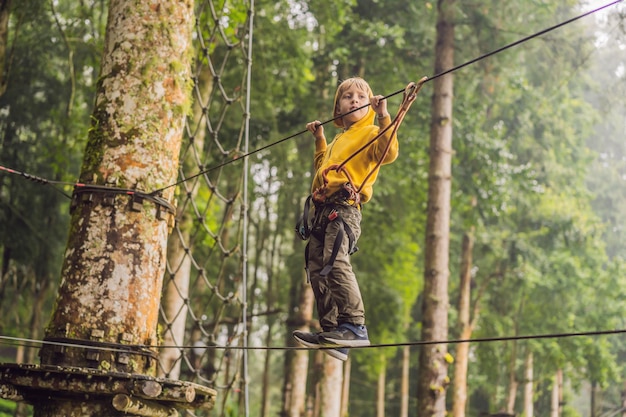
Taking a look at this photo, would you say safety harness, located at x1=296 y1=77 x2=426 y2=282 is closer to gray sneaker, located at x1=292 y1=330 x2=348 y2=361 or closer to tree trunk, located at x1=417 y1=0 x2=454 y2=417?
gray sneaker, located at x1=292 y1=330 x2=348 y2=361

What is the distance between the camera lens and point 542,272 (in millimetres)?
16219

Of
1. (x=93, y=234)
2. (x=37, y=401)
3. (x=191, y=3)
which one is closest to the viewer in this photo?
(x=37, y=401)

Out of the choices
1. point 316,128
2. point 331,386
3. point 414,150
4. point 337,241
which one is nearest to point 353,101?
point 316,128

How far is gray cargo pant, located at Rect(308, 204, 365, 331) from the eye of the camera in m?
3.00

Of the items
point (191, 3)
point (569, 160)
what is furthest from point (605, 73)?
point (191, 3)

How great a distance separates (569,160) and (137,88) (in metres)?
14.3

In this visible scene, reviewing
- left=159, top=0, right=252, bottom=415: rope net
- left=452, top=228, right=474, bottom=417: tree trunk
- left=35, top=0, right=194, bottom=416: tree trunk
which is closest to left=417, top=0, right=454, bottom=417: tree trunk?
left=159, top=0, right=252, bottom=415: rope net

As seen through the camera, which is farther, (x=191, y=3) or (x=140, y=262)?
(x=191, y=3)

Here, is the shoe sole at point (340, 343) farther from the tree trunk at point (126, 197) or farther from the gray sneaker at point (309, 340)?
the tree trunk at point (126, 197)

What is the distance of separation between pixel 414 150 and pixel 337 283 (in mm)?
9011

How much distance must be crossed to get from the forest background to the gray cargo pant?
482 centimetres

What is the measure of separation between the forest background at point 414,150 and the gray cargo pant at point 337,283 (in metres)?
4.82

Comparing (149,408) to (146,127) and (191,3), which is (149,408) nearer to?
(146,127)

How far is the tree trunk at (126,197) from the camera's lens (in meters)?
3.36
